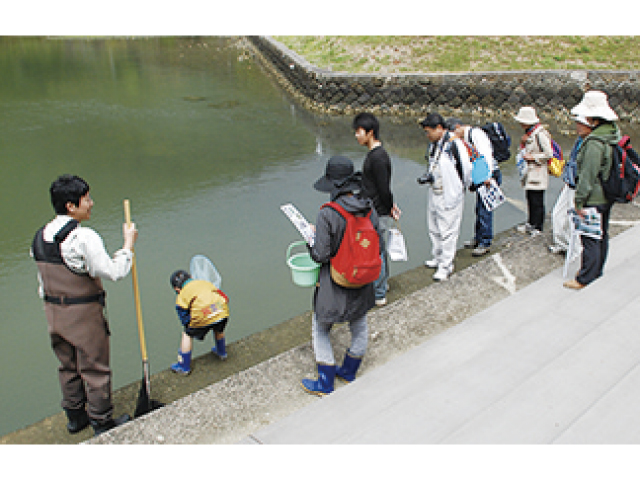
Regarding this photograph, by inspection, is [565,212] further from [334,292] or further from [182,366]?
[182,366]

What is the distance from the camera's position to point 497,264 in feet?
13.9

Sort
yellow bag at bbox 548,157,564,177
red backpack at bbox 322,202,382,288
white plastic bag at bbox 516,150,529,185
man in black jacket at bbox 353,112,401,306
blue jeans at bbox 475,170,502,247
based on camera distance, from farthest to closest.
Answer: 1. white plastic bag at bbox 516,150,529,185
2. yellow bag at bbox 548,157,564,177
3. blue jeans at bbox 475,170,502,247
4. man in black jacket at bbox 353,112,401,306
5. red backpack at bbox 322,202,382,288

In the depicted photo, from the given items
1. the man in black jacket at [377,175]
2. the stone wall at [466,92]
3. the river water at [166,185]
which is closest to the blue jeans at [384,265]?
the man in black jacket at [377,175]

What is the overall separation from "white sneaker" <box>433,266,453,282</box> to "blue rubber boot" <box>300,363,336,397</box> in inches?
65.3

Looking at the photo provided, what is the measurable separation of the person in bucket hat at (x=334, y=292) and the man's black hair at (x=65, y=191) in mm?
1191

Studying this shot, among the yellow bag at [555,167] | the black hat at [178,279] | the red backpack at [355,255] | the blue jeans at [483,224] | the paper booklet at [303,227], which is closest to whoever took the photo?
the red backpack at [355,255]

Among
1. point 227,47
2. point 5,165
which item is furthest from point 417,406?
point 227,47

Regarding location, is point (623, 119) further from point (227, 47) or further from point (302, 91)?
point (227, 47)

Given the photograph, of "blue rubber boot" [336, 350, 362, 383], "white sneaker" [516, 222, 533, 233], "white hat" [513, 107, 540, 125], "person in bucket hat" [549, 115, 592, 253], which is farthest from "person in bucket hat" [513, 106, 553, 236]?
"blue rubber boot" [336, 350, 362, 383]

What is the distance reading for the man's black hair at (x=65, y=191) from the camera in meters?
2.71

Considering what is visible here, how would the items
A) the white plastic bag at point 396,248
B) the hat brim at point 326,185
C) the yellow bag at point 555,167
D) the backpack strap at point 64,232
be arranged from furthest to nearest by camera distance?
the yellow bag at point 555,167 < the white plastic bag at point 396,248 < the hat brim at point 326,185 < the backpack strap at point 64,232

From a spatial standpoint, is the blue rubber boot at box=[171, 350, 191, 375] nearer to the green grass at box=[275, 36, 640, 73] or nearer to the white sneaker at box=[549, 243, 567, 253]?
the white sneaker at box=[549, 243, 567, 253]

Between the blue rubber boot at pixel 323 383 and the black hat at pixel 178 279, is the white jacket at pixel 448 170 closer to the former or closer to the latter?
the blue rubber boot at pixel 323 383

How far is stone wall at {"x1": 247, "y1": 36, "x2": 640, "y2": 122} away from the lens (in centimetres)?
1140
